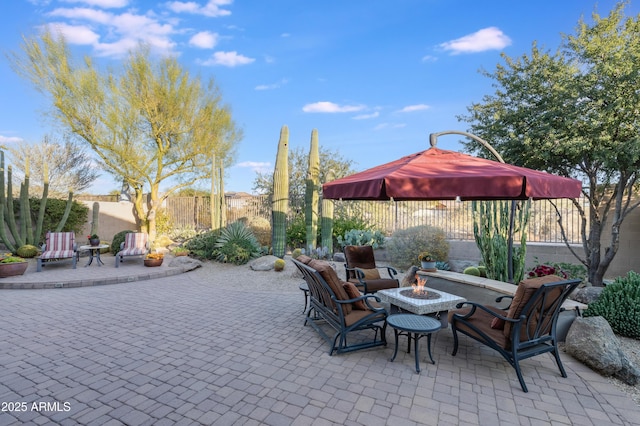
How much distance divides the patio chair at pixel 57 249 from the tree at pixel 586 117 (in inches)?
456

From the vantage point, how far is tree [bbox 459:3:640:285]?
20.4ft

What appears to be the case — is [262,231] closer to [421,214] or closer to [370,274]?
[421,214]

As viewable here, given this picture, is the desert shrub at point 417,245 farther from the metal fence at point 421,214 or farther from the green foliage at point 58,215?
the green foliage at point 58,215

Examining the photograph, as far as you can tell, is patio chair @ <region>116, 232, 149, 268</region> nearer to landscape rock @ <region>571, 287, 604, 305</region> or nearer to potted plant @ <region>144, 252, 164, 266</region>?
potted plant @ <region>144, 252, 164, 266</region>

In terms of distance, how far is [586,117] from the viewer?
6582 mm

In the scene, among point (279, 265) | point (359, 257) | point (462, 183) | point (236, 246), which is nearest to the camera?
point (462, 183)

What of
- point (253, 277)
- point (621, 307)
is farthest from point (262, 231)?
point (621, 307)

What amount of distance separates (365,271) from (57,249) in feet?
28.1

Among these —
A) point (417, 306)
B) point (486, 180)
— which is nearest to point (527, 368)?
point (417, 306)

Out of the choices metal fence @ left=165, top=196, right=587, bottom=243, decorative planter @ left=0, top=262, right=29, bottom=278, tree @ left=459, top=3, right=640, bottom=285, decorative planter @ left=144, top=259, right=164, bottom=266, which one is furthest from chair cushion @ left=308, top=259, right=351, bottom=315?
decorative planter @ left=0, top=262, right=29, bottom=278

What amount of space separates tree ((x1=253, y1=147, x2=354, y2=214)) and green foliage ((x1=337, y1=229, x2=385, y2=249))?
6.53 m

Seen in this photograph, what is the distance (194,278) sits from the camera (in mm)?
7801

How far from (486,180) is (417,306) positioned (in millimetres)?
1610

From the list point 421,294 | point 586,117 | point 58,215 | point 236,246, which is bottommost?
point 421,294
